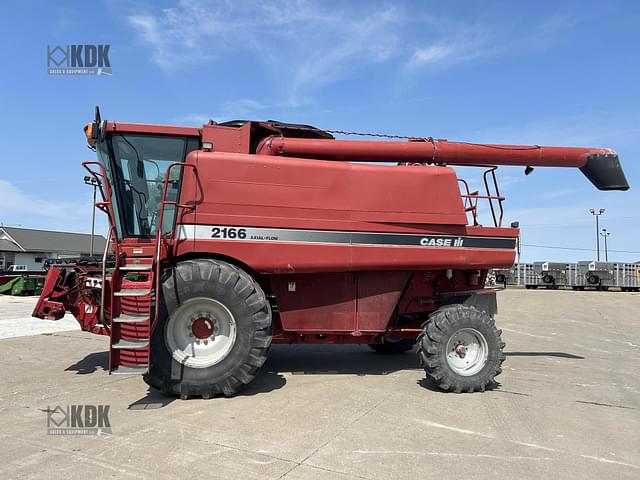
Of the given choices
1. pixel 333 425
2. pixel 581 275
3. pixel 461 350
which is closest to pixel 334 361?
pixel 461 350

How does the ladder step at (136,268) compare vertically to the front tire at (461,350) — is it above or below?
above

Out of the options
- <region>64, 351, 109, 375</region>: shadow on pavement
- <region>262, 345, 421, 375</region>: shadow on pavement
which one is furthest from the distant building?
<region>262, 345, 421, 375</region>: shadow on pavement

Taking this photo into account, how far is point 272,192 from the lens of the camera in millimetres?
5781

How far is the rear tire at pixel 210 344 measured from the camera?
5.33 m

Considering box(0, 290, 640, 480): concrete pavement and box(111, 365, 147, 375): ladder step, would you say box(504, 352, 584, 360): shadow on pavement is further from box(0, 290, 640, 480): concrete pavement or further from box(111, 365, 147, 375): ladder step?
box(111, 365, 147, 375): ladder step

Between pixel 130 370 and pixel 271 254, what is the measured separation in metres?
1.99

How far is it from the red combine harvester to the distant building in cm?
3788

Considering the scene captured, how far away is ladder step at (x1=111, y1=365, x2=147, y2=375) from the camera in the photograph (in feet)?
16.4

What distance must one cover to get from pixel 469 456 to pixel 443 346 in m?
2.06

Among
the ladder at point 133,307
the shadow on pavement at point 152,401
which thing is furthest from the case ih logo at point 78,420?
the ladder at point 133,307

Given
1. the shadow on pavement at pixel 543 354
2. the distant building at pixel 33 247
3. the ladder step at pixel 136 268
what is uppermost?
the distant building at pixel 33 247

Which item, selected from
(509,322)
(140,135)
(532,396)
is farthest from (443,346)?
(509,322)

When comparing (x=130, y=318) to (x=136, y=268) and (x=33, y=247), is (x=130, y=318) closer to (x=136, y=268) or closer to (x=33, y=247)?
(x=136, y=268)

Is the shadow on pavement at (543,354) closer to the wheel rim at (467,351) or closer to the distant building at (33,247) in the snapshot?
the wheel rim at (467,351)
